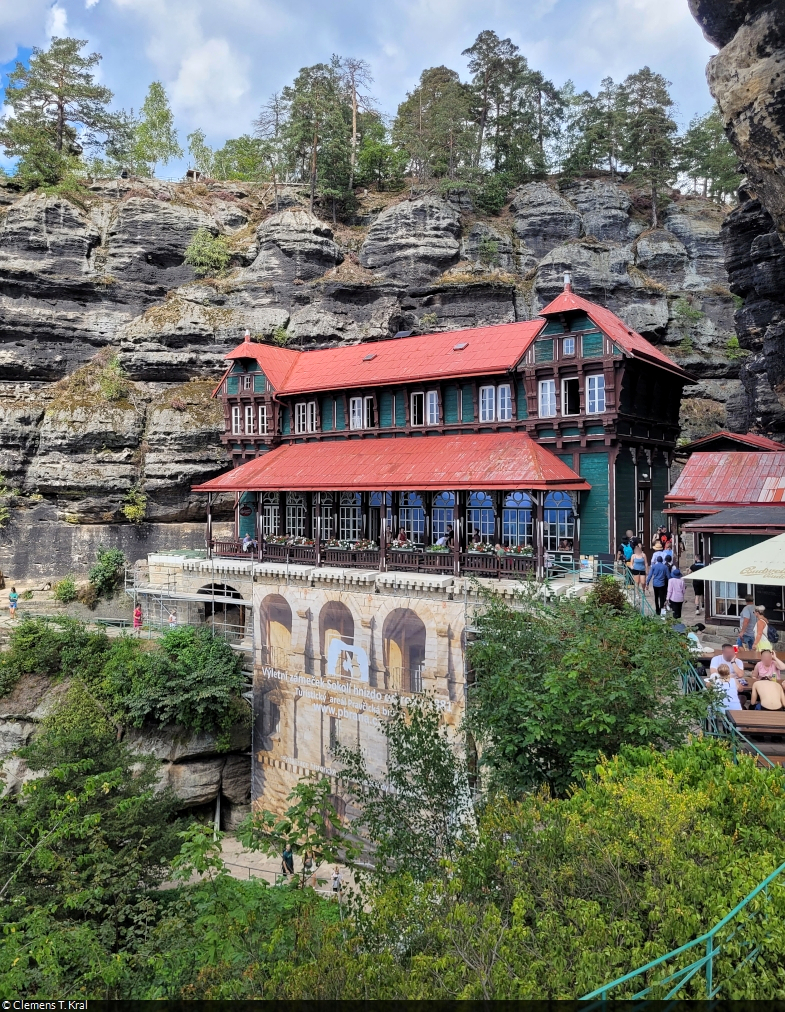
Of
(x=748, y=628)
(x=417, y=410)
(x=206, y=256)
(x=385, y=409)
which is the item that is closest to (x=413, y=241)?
(x=206, y=256)

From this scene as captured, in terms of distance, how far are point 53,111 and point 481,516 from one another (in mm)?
47598

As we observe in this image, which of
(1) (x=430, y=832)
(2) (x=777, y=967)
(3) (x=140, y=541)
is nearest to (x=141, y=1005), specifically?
(1) (x=430, y=832)

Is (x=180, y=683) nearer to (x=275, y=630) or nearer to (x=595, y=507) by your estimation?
(x=275, y=630)

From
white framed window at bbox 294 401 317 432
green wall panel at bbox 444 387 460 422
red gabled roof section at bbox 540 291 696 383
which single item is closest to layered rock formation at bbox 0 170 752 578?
white framed window at bbox 294 401 317 432

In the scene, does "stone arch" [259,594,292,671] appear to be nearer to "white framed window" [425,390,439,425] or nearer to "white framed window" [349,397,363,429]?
"white framed window" [349,397,363,429]

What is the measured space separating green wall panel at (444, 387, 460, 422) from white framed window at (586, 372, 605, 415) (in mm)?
5775

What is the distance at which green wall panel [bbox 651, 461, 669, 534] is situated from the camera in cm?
2512

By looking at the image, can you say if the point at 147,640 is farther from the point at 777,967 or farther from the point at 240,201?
the point at 240,201

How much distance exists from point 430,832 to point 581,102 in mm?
57581

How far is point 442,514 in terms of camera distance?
25750 millimetres

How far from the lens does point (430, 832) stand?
1178 centimetres

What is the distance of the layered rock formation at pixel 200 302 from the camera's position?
3284 cm

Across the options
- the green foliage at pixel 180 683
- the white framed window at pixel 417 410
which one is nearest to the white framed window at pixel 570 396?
the white framed window at pixel 417 410

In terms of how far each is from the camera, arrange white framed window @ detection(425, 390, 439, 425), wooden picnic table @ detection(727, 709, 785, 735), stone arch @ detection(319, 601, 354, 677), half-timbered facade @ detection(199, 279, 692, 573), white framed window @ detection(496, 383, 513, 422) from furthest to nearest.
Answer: white framed window @ detection(425, 390, 439, 425) < white framed window @ detection(496, 383, 513, 422) < half-timbered facade @ detection(199, 279, 692, 573) < stone arch @ detection(319, 601, 354, 677) < wooden picnic table @ detection(727, 709, 785, 735)
